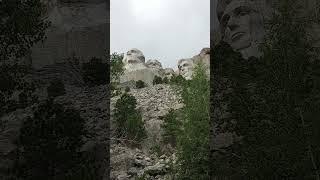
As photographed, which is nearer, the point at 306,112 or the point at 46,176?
the point at 306,112

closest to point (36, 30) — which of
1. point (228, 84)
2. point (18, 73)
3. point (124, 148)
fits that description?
point (18, 73)

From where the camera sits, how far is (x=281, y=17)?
31.2 feet

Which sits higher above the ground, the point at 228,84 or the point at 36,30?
the point at 36,30

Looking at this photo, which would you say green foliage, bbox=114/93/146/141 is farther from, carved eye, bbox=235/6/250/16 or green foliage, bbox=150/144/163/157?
carved eye, bbox=235/6/250/16

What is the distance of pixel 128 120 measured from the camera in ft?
70.1

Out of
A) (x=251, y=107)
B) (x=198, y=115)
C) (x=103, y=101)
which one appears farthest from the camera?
(x=103, y=101)

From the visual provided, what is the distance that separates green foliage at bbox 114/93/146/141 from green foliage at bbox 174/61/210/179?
456 cm

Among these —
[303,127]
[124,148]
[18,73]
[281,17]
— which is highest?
[281,17]

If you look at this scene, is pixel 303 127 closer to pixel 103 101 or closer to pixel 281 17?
pixel 281 17

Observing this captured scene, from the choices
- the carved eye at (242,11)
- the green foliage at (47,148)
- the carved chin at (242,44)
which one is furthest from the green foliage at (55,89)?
the carved eye at (242,11)

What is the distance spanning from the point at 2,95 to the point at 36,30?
1.75 metres

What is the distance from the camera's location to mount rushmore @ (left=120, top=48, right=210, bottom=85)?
129 feet

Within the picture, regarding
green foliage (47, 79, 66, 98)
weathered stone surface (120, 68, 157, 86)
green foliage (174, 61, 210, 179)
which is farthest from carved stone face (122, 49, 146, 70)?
green foliage (47, 79, 66, 98)

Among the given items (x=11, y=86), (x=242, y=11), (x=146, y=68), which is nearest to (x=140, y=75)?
(x=146, y=68)
